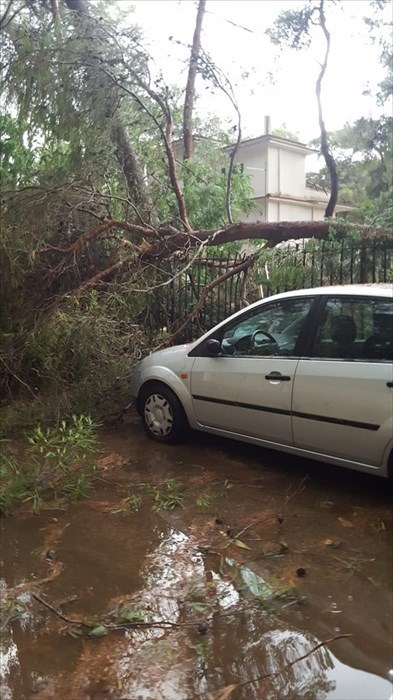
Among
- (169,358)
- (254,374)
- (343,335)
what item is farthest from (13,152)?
(343,335)

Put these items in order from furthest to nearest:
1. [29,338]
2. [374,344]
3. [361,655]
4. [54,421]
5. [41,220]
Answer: [41,220]
[29,338]
[54,421]
[374,344]
[361,655]

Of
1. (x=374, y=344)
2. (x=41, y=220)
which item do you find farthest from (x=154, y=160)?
(x=374, y=344)

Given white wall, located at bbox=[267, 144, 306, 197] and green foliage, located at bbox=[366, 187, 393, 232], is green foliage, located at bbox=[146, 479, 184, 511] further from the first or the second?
white wall, located at bbox=[267, 144, 306, 197]

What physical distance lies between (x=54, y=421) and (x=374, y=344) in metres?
3.90

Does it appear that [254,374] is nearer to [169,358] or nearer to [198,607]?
[169,358]

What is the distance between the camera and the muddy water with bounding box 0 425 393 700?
2.61 m

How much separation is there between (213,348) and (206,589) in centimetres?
242

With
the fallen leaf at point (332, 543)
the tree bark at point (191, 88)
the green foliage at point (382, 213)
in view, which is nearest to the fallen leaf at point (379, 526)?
the fallen leaf at point (332, 543)

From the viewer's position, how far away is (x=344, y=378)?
420 cm

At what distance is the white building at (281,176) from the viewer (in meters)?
23.0

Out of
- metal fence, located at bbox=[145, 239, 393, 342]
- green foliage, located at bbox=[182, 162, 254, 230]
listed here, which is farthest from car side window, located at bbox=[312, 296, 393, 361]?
green foliage, located at bbox=[182, 162, 254, 230]

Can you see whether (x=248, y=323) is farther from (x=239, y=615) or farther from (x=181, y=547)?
(x=239, y=615)

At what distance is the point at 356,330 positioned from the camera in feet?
14.2

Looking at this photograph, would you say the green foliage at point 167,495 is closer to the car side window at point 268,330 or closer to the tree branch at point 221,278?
the car side window at point 268,330
